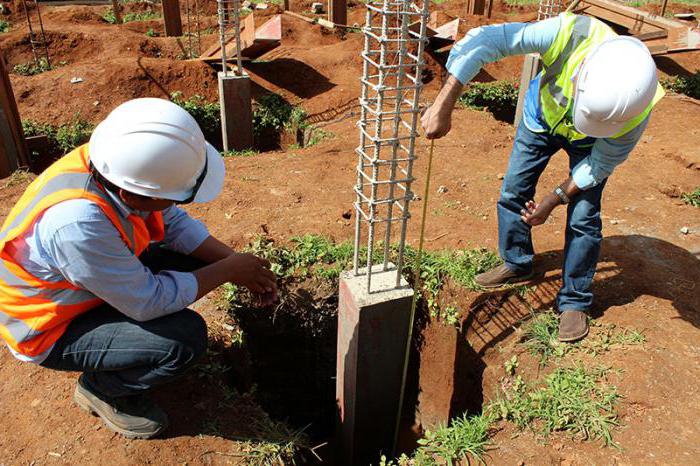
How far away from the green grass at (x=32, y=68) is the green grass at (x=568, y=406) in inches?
379

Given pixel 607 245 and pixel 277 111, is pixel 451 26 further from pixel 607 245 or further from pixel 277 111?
pixel 607 245

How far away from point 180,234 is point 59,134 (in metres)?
4.84

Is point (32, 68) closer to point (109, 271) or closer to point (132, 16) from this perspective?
point (132, 16)

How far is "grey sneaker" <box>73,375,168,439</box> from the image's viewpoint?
2.34 m

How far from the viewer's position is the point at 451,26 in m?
9.29

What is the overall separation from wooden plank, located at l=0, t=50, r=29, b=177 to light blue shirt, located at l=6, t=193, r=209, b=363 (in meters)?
3.85

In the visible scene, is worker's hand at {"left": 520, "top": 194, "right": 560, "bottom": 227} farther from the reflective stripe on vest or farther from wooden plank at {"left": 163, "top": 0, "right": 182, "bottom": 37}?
wooden plank at {"left": 163, "top": 0, "right": 182, "bottom": 37}

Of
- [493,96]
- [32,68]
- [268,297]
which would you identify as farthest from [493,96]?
[32,68]

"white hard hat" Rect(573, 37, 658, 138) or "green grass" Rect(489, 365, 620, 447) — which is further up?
"white hard hat" Rect(573, 37, 658, 138)

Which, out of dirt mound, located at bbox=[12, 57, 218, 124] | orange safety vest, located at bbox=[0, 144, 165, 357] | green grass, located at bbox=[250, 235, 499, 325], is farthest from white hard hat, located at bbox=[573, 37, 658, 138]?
dirt mound, located at bbox=[12, 57, 218, 124]

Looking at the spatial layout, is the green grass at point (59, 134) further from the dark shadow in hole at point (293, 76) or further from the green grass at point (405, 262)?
the green grass at point (405, 262)

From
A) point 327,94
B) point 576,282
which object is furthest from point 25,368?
point 327,94

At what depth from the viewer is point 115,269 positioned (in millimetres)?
1928

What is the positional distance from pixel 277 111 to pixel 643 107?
18.1ft
